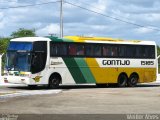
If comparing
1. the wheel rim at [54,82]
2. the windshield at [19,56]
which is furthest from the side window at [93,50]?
the windshield at [19,56]

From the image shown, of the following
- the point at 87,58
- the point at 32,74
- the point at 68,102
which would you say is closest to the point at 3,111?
the point at 68,102

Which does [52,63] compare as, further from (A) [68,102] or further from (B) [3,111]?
(B) [3,111]

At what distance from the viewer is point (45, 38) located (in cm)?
3166

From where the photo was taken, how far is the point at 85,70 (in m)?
33.9

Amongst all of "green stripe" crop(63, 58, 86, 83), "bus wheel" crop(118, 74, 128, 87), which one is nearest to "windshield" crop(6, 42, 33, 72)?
"green stripe" crop(63, 58, 86, 83)

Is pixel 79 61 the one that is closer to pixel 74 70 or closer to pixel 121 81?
pixel 74 70

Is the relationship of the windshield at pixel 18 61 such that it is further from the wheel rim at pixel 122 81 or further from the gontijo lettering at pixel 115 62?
the wheel rim at pixel 122 81

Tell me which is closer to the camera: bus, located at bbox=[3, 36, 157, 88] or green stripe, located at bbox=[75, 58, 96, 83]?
bus, located at bbox=[3, 36, 157, 88]

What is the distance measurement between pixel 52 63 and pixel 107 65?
4670mm

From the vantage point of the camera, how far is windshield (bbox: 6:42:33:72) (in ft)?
102

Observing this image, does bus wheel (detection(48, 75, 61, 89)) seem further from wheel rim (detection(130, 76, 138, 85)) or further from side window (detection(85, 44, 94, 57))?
wheel rim (detection(130, 76, 138, 85))

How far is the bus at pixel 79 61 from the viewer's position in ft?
102

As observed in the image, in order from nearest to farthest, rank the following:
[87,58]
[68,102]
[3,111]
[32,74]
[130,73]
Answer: [3,111]
[68,102]
[32,74]
[87,58]
[130,73]

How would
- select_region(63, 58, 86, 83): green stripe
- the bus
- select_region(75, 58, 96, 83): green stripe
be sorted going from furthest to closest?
1. select_region(75, 58, 96, 83): green stripe
2. select_region(63, 58, 86, 83): green stripe
3. the bus
